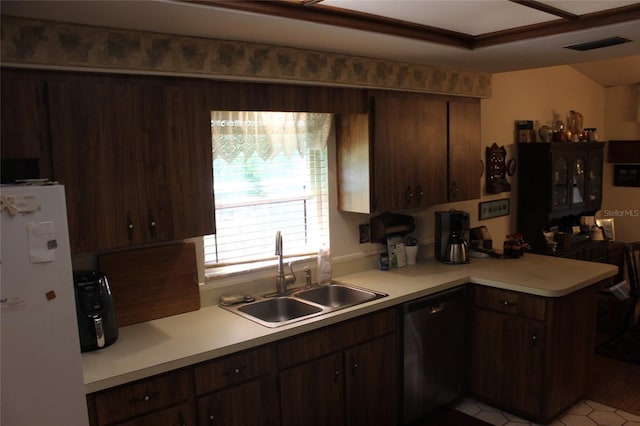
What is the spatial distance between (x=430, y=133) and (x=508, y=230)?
5.61ft

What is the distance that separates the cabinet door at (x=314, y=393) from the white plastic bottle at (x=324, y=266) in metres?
0.65

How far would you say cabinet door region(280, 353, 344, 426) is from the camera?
2.58 meters

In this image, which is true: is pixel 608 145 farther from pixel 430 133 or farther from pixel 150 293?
pixel 150 293

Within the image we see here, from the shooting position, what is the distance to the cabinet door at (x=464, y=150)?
3717 millimetres

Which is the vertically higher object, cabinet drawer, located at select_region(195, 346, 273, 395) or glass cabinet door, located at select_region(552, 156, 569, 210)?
glass cabinet door, located at select_region(552, 156, 569, 210)

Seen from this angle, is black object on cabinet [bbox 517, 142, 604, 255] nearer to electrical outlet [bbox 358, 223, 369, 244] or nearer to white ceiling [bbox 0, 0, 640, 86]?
white ceiling [bbox 0, 0, 640, 86]

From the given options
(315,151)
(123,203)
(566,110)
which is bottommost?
(123,203)

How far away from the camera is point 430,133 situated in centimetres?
356

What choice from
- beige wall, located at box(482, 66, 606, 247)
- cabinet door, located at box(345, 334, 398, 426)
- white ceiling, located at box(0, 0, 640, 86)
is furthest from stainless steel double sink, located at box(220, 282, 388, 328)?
beige wall, located at box(482, 66, 606, 247)

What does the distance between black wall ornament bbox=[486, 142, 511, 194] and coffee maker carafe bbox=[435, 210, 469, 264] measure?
0.78m

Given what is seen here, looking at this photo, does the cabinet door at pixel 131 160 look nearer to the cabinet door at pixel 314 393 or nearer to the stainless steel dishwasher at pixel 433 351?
the cabinet door at pixel 314 393

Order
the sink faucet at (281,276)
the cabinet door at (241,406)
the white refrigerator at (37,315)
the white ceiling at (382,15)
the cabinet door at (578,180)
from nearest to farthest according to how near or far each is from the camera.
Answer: the white refrigerator at (37,315) → the white ceiling at (382,15) → the cabinet door at (241,406) → the sink faucet at (281,276) → the cabinet door at (578,180)

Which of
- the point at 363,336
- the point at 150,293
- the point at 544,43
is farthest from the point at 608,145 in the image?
the point at 150,293

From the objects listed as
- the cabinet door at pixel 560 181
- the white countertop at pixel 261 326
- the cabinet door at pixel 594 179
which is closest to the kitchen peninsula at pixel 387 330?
the white countertop at pixel 261 326
